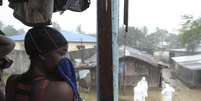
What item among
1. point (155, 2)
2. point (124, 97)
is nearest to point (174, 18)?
point (155, 2)

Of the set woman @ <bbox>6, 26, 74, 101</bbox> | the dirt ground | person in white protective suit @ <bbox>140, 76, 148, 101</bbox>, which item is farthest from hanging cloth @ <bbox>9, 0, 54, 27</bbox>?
person in white protective suit @ <bbox>140, 76, 148, 101</bbox>

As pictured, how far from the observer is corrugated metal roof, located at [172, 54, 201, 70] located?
1931mm

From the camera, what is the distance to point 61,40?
3.03 ft

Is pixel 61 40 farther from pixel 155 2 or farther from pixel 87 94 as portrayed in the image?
pixel 155 2

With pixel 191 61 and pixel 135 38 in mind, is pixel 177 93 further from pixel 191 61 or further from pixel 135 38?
pixel 135 38

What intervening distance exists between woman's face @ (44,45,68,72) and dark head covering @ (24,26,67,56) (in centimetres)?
1

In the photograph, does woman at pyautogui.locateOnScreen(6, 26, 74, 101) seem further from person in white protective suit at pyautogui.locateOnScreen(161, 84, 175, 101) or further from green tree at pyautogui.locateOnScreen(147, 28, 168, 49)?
person in white protective suit at pyautogui.locateOnScreen(161, 84, 175, 101)

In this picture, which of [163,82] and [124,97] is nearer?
[124,97]

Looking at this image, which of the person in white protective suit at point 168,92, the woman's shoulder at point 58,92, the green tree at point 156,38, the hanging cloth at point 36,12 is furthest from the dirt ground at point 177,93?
the woman's shoulder at point 58,92

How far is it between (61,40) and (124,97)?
0.93 metres

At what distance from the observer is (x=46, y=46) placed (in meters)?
0.90

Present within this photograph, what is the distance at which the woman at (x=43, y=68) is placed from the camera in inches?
33.9

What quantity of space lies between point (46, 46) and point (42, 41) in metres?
0.02

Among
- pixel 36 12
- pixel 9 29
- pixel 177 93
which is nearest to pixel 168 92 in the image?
pixel 177 93
